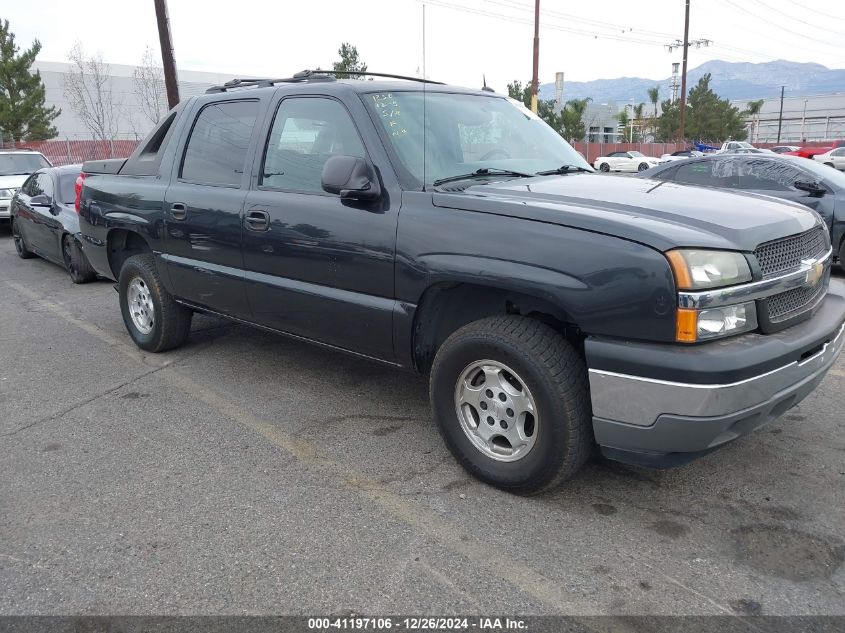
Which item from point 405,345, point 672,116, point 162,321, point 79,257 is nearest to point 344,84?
point 405,345

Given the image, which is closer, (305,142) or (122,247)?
(305,142)

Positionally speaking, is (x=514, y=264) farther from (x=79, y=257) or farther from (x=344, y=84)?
(x=79, y=257)

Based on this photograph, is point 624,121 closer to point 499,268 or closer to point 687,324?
point 499,268

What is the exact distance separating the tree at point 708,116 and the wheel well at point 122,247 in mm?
54261

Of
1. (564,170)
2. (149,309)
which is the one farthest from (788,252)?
(149,309)

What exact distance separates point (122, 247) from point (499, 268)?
3.92m

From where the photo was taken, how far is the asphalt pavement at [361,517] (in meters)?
2.57

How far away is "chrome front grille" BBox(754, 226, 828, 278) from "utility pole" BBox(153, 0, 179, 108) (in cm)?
1340

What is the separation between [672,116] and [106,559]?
187ft

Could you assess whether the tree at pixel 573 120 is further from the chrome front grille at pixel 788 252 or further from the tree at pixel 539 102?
the chrome front grille at pixel 788 252

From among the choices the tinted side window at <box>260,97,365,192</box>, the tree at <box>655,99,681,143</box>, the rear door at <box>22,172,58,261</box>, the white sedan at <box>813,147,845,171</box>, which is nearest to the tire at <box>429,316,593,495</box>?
the tinted side window at <box>260,97,365,192</box>

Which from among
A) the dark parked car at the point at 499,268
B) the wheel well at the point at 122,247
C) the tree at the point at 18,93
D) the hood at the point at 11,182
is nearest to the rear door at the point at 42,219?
the wheel well at the point at 122,247

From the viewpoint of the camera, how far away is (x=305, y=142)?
4.05m

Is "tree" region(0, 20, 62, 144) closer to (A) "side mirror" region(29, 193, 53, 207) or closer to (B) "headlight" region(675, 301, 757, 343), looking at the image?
(A) "side mirror" region(29, 193, 53, 207)
